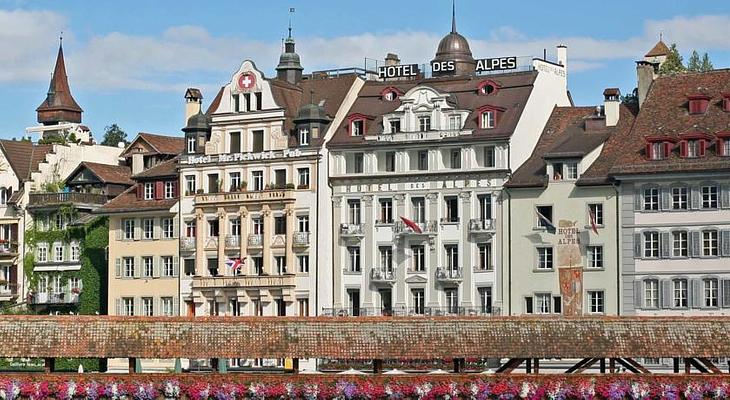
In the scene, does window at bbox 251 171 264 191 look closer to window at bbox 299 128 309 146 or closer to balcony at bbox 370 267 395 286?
window at bbox 299 128 309 146

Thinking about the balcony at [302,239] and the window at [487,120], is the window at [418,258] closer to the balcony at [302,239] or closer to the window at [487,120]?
the balcony at [302,239]

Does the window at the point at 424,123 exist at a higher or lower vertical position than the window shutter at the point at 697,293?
higher

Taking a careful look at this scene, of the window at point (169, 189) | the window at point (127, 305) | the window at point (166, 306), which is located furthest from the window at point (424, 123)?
the window at point (127, 305)

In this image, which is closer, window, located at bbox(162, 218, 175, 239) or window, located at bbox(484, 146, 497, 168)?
window, located at bbox(484, 146, 497, 168)

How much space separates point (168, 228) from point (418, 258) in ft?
60.4

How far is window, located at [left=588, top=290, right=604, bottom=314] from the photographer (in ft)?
353

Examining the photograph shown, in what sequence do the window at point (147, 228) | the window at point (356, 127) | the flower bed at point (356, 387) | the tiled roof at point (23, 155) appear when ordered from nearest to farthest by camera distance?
the flower bed at point (356, 387) → the window at point (356, 127) → the window at point (147, 228) → the tiled roof at point (23, 155)

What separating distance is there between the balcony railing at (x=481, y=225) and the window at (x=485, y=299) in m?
3.22

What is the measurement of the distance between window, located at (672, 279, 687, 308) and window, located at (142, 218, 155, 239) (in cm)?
3567

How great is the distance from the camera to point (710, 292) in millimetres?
104438

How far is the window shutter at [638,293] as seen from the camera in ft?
348

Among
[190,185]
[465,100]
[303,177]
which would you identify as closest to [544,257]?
[465,100]

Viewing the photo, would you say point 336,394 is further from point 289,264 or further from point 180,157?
point 180,157

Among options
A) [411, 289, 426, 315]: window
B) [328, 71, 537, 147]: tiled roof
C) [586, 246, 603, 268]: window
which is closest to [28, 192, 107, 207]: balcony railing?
[328, 71, 537, 147]: tiled roof
